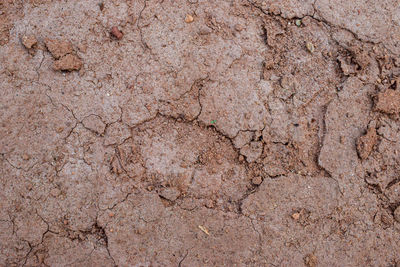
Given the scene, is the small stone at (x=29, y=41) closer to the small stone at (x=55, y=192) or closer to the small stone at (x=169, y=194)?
the small stone at (x=55, y=192)

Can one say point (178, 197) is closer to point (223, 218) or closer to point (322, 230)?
point (223, 218)

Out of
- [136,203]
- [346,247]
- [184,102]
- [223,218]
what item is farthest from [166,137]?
[346,247]

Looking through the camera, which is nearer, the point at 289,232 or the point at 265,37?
the point at 289,232

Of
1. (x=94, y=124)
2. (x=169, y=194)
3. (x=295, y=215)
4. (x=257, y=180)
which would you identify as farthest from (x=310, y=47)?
(x=94, y=124)

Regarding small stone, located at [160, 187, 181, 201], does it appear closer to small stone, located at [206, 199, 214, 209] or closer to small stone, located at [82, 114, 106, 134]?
small stone, located at [206, 199, 214, 209]

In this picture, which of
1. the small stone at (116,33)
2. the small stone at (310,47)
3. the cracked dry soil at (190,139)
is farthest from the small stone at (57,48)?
the small stone at (310,47)

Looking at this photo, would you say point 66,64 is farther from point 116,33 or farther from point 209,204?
point 209,204

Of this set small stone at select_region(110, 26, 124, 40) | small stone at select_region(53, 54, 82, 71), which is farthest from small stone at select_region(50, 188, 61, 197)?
small stone at select_region(110, 26, 124, 40)
